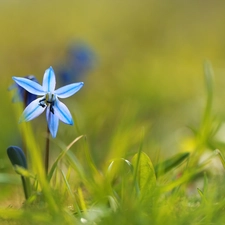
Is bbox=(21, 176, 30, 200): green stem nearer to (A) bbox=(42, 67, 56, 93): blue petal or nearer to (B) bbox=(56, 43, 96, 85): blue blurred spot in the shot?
(A) bbox=(42, 67, 56, 93): blue petal

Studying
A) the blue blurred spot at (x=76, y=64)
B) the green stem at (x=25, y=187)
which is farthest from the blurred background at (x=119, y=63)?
the green stem at (x=25, y=187)

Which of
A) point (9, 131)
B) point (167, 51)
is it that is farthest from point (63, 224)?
point (167, 51)

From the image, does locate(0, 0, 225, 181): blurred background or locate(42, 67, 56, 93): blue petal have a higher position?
locate(42, 67, 56, 93): blue petal

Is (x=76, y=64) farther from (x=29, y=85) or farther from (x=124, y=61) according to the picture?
(x=29, y=85)

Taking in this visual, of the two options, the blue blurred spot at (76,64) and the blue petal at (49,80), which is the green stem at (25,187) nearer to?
the blue petal at (49,80)

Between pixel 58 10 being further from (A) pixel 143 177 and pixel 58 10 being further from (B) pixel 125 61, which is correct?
(A) pixel 143 177

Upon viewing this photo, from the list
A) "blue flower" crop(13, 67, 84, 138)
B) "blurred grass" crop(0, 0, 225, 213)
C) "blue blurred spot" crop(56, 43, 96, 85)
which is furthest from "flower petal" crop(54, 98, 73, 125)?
"blue blurred spot" crop(56, 43, 96, 85)

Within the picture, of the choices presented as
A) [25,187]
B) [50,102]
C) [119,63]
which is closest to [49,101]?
[50,102]
